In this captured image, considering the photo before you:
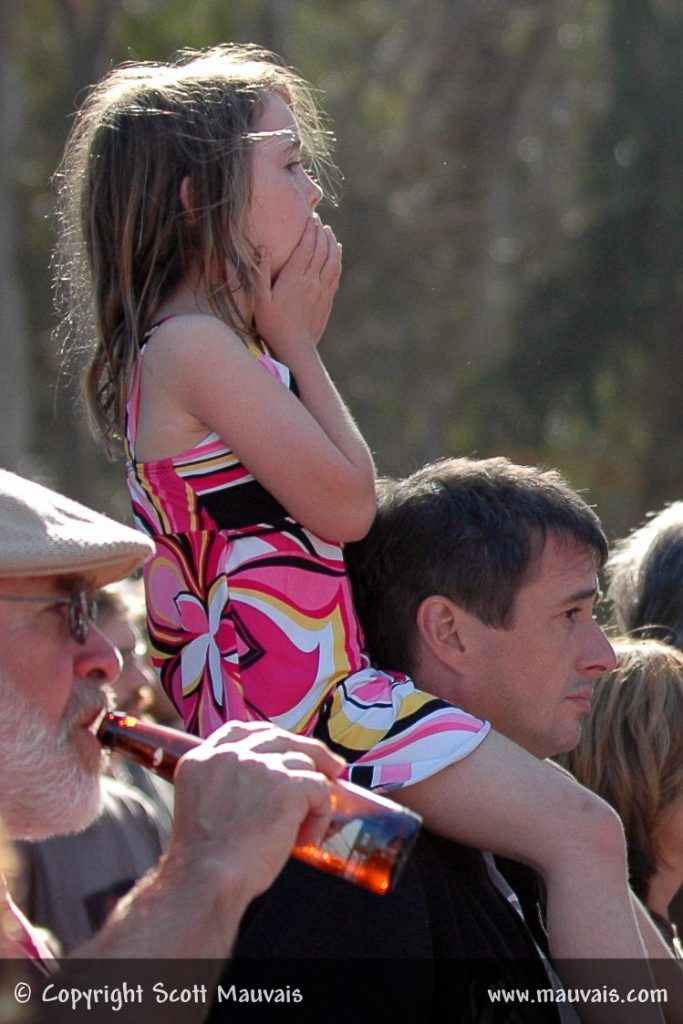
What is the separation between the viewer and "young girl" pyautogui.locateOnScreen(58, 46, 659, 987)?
258cm

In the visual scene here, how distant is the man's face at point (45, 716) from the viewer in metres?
2.46

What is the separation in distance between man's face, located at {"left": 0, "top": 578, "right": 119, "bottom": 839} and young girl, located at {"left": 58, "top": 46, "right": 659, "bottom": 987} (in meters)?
0.32

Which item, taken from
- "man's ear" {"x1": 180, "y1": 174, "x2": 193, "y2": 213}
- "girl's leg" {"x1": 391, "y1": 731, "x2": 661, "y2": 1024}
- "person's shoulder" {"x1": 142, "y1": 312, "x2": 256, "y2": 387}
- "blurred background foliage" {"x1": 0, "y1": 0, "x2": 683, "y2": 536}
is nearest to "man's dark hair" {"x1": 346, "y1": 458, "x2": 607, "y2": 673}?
"girl's leg" {"x1": 391, "y1": 731, "x2": 661, "y2": 1024}

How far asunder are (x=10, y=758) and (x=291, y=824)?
0.64 metres

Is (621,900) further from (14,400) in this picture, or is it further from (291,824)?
(14,400)

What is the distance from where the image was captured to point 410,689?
272 cm

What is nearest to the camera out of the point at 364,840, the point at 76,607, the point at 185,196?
the point at 364,840

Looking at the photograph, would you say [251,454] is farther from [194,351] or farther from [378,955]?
[378,955]

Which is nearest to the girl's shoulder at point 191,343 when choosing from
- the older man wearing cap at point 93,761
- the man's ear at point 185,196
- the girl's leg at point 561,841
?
the man's ear at point 185,196

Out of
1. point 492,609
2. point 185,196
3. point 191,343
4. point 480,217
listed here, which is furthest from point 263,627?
point 480,217

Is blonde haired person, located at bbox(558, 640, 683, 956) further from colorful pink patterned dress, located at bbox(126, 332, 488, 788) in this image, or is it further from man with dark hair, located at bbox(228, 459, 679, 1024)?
colorful pink patterned dress, located at bbox(126, 332, 488, 788)

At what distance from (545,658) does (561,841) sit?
43cm

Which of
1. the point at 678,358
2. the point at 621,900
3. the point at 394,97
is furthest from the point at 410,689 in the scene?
the point at 394,97

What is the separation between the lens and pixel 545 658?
287 centimetres
